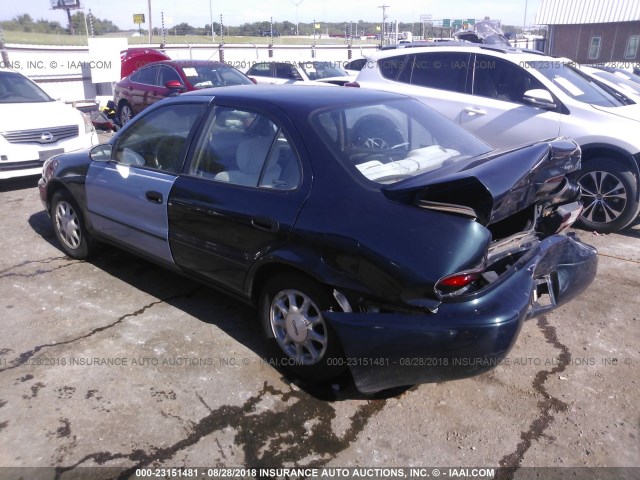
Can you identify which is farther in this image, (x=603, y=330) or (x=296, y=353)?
(x=603, y=330)

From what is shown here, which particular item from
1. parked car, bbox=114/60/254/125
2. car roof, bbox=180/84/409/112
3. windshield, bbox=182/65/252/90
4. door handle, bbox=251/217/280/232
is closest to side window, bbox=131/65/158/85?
parked car, bbox=114/60/254/125

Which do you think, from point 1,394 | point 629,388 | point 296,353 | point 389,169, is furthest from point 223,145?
point 629,388

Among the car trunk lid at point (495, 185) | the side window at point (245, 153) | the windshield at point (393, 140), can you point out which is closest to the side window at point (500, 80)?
the windshield at point (393, 140)

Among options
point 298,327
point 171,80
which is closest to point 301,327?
point 298,327

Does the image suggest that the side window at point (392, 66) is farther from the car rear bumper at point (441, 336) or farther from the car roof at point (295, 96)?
the car rear bumper at point (441, 336)

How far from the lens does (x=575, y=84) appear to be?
21.0 feet

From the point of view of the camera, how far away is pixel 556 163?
10.1 ft

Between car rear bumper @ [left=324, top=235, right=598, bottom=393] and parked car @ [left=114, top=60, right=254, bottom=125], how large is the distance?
898 centimetres

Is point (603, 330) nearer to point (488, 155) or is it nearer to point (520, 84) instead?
point (488, 155)

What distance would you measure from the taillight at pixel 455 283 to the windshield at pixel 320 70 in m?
12.7

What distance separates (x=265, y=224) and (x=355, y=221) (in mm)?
619

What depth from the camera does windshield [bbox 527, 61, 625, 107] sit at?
617 centimetres

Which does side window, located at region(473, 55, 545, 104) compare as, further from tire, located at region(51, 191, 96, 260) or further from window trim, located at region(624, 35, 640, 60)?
window trim, located at region(624, 35, 640, 60)

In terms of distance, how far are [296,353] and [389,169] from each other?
1210mm
